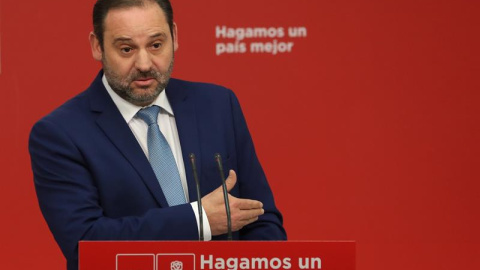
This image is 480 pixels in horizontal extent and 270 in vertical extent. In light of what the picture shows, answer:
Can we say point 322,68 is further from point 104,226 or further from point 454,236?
point 104,226

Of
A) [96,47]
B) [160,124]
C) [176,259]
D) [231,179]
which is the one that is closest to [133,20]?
[96,47]

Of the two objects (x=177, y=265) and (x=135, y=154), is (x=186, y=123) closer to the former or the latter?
(x=135, y=154)

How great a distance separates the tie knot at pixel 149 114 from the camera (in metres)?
2.65

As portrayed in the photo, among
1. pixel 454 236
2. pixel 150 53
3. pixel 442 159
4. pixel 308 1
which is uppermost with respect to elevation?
pixel 308 1

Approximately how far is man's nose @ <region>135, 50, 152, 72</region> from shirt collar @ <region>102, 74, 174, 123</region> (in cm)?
14

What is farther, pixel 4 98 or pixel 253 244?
pixel 4 98

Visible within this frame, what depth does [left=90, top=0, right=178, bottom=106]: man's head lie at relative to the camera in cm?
257

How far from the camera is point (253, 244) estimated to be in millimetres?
2049

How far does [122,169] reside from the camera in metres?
2.54

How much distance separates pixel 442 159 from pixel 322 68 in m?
0.65

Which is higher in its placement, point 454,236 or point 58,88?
point 58,88

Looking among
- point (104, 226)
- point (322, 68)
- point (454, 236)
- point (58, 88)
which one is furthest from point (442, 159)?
point (104, 226)

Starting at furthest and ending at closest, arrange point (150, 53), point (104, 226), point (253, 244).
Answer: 1. point (150, 53)
2. point (104, 226)
3. point (253, 244)

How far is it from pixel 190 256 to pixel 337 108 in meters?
2.03
